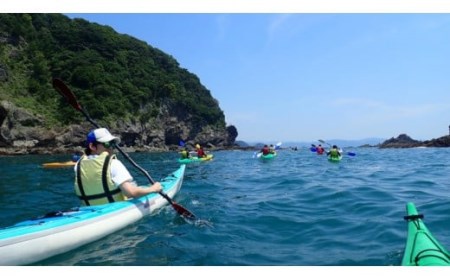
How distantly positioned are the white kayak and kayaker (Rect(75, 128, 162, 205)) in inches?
10.7

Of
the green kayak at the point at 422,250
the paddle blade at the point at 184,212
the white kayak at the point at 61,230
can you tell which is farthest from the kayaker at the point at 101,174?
the green kayak at the point at 422,250

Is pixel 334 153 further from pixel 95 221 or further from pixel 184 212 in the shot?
pixel 95 221

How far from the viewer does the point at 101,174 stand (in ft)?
19.1

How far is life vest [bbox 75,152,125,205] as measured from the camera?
578 centimetres

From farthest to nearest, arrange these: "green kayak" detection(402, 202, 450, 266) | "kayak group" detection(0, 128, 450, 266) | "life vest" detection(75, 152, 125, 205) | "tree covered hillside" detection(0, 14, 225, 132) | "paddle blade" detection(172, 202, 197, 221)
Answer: "tree covered hillside" detection(0, 14, 225, 132) < "paddle blade" detection(172, 202, 197, 221) < "life vest" detection(75, 152, 125, 205) < "kayak group" detection(0, 128, 450, 266) < "green kayak" detection(402, 202, 450, 266)

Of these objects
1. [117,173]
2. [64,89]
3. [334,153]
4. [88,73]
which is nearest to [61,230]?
[117,173]

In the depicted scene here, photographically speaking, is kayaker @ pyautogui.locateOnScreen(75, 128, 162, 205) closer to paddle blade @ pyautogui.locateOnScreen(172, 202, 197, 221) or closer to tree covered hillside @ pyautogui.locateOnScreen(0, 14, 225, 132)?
paddle blade @ pyautogui.locateOnScreen(172, 202, 197, 221)

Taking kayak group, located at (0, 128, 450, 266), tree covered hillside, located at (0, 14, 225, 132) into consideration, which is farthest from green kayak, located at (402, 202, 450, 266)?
tree covered hillside, located at (0, 14, 225, 132)

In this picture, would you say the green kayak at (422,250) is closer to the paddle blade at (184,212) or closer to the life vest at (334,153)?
the paddle blade at (184,212)

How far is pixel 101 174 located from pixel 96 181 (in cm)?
20

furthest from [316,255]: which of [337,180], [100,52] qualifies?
[100,52]

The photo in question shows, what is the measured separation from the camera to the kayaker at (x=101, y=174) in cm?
580

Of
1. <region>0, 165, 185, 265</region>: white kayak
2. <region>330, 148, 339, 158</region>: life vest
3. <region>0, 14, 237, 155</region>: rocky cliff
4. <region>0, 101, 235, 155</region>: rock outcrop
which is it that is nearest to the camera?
<region>0, 165, 185, 265</region>: white kayak
